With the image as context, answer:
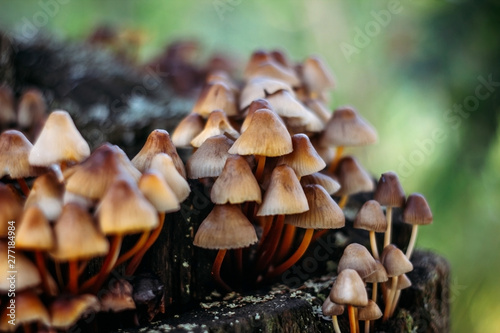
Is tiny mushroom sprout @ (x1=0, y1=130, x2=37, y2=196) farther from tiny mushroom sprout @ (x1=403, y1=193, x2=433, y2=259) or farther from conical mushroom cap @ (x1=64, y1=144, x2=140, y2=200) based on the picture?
tiny mushroom sprout @ (x1=403, y1=193, x2=433, y2=259)

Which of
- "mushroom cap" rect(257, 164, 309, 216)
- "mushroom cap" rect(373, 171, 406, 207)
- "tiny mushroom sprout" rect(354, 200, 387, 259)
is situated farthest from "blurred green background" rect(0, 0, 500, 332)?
"mushroom cap" rect(257, 164, 309, 216)

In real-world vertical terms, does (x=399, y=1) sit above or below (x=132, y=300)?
above

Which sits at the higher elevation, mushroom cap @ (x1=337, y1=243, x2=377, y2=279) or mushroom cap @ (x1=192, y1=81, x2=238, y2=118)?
mushroom cap @ (x1=192, y1=81, x2=238, y2=118)

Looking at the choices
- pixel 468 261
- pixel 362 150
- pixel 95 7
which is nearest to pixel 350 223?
pixel 468 261

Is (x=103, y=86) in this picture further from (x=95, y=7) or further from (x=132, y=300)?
(x=95, y=7)

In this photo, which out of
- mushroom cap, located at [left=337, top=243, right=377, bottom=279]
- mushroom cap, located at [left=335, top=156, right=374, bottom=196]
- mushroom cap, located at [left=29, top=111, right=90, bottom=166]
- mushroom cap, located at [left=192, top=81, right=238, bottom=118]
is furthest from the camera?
mushroom cap, located at [left=335, top=156, right=374, bottom=196]
